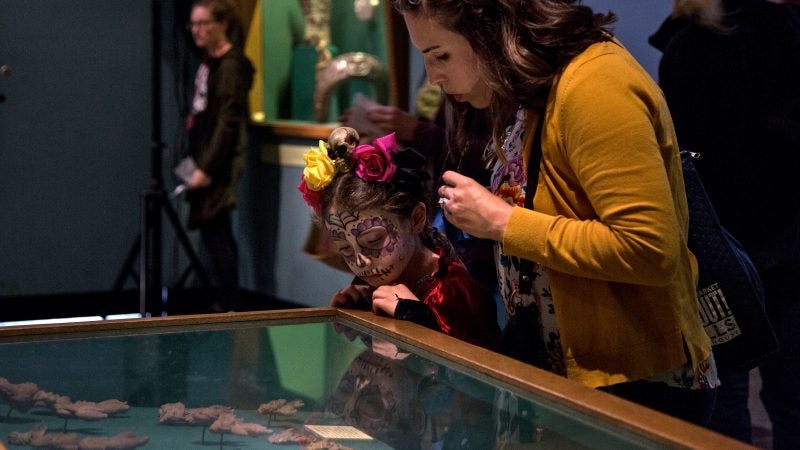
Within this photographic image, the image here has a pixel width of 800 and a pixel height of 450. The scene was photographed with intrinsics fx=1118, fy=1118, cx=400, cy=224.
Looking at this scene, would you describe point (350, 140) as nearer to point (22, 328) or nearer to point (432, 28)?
point (432, 28)

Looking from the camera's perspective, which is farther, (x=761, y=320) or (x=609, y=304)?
(x=761, y=320)

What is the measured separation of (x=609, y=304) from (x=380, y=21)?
3916mm

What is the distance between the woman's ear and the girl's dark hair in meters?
0.45

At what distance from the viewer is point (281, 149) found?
584 centimetres

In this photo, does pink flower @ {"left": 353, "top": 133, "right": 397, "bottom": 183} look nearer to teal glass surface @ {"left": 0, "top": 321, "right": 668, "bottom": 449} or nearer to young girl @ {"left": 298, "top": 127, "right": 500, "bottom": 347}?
young girl @ {"left": 298, "top": 127, "right": 500, "bottom": 347}

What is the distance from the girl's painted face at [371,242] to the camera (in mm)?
1838

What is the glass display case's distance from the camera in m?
1.21

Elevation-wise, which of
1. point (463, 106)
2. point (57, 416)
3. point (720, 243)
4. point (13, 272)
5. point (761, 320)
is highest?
point (463, 106)

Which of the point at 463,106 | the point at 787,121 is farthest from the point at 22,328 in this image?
the point at 787,121

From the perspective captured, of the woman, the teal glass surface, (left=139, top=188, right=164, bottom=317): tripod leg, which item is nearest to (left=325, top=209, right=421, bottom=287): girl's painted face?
the teal glass surface

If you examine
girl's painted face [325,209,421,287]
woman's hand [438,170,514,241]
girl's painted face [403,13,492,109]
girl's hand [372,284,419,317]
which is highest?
girl's painted face [403,13,492,109]

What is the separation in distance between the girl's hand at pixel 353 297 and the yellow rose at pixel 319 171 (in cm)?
19


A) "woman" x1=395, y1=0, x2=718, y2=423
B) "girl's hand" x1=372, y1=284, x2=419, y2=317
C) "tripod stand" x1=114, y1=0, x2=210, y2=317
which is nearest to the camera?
"woman" x1=395, y1=0, x2=718, y2=423

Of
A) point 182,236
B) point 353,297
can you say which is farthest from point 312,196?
point 182,236
